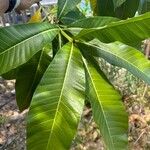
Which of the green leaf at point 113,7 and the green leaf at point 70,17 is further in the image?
the green leaf at point 113,7

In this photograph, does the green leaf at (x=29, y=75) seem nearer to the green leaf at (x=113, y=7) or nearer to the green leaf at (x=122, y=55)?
the green leaf at (x=122, y=55)

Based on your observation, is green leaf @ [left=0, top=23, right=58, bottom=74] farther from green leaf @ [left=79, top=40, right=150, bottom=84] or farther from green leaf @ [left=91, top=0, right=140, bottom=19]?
green leaf @ [left=91, top=0, right=140, bottom=19]

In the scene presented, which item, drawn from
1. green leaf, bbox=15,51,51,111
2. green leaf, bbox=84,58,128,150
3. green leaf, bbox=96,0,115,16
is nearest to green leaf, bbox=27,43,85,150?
green leaf, bbox=84,58,128,150

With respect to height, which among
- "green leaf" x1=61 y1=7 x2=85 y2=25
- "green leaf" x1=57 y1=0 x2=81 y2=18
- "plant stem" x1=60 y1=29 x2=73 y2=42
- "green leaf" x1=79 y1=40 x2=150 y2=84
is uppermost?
"green leaf" x1=57 y1=0 x2=81 y2=18

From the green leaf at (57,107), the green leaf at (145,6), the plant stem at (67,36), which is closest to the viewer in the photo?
the green leaf at (57,107)

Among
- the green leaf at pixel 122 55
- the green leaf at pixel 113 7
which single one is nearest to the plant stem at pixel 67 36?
the green leaf at pixel 122 55

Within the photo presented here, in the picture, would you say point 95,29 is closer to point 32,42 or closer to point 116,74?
point 32,42

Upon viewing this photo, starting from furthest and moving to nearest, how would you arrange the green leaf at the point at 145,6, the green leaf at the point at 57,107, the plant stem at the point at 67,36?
the green leaf at the point at 145,6 → the plant stem at the point at 67,36 → the green leaf at the point at 57,107
